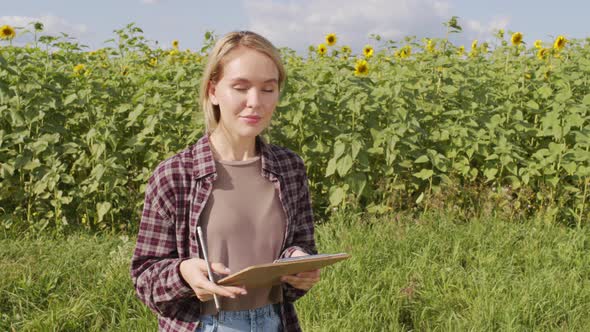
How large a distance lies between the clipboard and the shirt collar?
28 cm

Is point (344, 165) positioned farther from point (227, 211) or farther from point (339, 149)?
point (227, 211)

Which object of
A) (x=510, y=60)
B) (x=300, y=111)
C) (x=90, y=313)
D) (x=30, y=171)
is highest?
(x=510, y=60)

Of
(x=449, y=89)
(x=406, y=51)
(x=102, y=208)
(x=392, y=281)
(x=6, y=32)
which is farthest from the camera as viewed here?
(x=406, y=51)

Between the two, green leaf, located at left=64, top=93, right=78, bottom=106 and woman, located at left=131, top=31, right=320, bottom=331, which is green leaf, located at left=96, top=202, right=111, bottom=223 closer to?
green leaf, located at left=64, top=93, right=78, bottom=106

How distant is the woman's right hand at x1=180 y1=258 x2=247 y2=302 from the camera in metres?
1.50

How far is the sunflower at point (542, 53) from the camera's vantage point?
6.27 m

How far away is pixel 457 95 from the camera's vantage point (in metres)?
5.18

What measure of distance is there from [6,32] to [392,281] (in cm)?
369

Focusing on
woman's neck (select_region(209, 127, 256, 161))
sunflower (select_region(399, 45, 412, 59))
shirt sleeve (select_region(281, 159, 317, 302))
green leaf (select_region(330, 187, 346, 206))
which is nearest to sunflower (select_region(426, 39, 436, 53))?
sunflower (select_region(399, 45, 412, 59))

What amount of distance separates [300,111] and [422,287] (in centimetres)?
146

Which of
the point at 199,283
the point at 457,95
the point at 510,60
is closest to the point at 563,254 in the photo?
the point at 457,95

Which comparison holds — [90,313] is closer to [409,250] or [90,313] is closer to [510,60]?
[409,250]

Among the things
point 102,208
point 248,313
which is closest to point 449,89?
point 102,208

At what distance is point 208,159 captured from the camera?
1696mm
